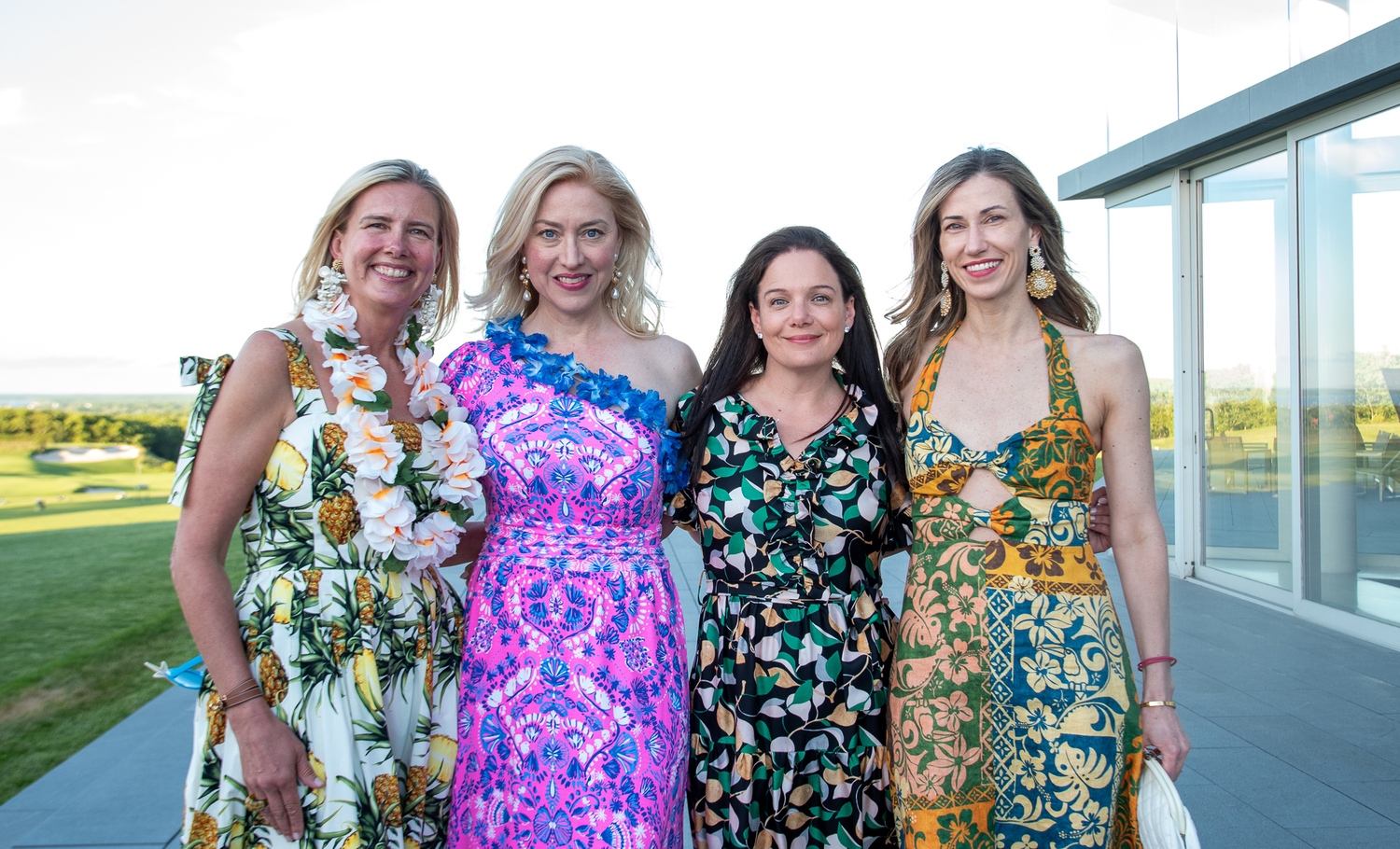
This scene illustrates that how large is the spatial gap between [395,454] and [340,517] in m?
0.17

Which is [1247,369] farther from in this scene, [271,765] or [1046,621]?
[271,765]

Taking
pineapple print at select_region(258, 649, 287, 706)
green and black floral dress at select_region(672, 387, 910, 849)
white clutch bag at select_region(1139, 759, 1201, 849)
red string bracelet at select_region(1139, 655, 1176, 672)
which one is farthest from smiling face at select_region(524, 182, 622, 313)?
white clutch bag at select_region(1139, 759, 1201, 849)

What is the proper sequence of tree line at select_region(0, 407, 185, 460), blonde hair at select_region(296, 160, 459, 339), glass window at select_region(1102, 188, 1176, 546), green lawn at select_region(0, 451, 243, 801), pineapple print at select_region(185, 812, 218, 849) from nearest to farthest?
pineapple print at select_region(185, 812, 218, 849) → blonde hair at select_region(296, 160, 459, 339) → green lawn at select_region(0, 451, 243, 801) → glass window at select_region(1102, 188, 1176, 546) → tree line at select_region(0, 407, 185, 460)

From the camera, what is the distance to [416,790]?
1873mm

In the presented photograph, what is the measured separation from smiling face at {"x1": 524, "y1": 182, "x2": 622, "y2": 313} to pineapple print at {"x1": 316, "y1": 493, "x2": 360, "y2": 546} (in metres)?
0.84

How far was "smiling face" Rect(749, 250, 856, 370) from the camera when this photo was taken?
7.48ft

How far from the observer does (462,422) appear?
2139mm

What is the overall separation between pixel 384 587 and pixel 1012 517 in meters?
1.45

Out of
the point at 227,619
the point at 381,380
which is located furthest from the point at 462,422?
the point at 227,619

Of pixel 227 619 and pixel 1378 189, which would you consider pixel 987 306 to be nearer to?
pixel 227 619

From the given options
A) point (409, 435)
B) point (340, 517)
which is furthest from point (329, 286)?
point (340, 517)

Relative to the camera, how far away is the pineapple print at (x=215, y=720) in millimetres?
1664

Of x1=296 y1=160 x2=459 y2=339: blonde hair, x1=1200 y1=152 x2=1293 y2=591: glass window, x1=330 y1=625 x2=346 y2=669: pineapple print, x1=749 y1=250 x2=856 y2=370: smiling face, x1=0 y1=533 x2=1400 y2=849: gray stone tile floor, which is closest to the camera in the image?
x1=330 y1=625 x2=346 y2=669: pineapple print

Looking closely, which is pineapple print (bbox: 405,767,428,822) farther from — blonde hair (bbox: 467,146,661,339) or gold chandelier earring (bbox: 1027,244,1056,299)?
gold chandelier earring (bbox: 1027,244,1056,299)
